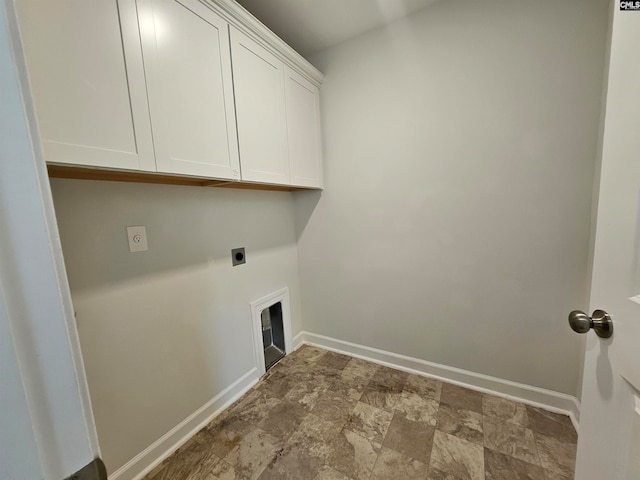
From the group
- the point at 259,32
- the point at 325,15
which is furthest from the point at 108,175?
the point at 325,15

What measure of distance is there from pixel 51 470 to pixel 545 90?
2206 mm

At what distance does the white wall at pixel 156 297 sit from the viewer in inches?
42.4

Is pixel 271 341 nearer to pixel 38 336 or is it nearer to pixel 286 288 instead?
pixel 286 288

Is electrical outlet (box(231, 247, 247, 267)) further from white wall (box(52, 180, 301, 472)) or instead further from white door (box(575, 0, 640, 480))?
white door (box(575, 0, 640, 480))

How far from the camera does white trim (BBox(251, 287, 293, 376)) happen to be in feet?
6.14

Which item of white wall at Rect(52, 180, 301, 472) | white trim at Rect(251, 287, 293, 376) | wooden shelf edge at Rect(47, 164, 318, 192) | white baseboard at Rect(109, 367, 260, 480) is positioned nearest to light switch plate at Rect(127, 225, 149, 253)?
white wall at Rect(52, 180, 301, 472)

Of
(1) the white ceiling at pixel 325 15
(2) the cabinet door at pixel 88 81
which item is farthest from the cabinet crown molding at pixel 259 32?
(2) the cabinet door at pixel 88 81

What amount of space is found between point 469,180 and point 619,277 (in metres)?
1.15

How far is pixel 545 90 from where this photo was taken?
1339 millimetres

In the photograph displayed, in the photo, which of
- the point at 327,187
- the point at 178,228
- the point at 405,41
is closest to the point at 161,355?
the point at 178,228

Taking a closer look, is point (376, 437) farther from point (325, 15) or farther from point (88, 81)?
point (325, 15)

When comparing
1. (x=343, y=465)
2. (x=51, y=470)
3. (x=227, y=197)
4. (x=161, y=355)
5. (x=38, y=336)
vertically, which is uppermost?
(x=227, y=197)

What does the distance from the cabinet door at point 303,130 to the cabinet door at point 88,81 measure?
3.02 feet

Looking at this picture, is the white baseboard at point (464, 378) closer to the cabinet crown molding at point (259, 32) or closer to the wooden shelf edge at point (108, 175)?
the wooden shelf edge at point (108, 175)
